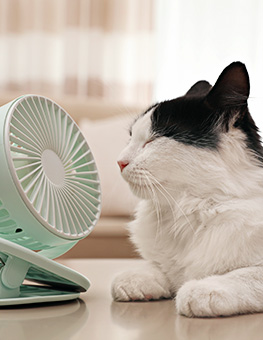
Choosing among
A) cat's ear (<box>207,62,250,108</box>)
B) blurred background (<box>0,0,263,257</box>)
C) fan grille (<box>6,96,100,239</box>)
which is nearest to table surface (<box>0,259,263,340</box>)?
fan grille (<box>6,96,100,239</box>)

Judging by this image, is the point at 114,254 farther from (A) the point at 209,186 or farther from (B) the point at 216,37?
(B) the point at 216,37

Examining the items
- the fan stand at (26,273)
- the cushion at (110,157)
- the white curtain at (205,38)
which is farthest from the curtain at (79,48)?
the fan stand at (26,273)

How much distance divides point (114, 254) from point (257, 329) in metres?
1.71

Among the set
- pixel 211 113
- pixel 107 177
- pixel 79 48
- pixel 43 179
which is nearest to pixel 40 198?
pixel 43 179

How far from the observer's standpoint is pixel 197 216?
2.63 feet

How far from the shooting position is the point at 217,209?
0.77 meters

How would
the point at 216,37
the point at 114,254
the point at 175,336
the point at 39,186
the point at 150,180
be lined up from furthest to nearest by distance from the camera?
1. the point at 216,37
2. the point at 114,254
3. the point at 150,180
4. the point at 39,186
5. the point at 175,336

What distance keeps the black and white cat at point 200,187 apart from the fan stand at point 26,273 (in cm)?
9

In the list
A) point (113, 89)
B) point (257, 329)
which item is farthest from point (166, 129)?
point (113, 89)

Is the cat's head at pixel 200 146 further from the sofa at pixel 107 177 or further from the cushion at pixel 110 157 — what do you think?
the cushion at pixel 110 157

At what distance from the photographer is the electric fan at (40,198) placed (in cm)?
67

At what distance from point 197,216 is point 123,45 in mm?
3159

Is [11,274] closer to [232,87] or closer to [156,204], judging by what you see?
[156,204]

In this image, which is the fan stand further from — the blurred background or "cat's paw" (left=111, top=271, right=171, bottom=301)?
the blurred background
